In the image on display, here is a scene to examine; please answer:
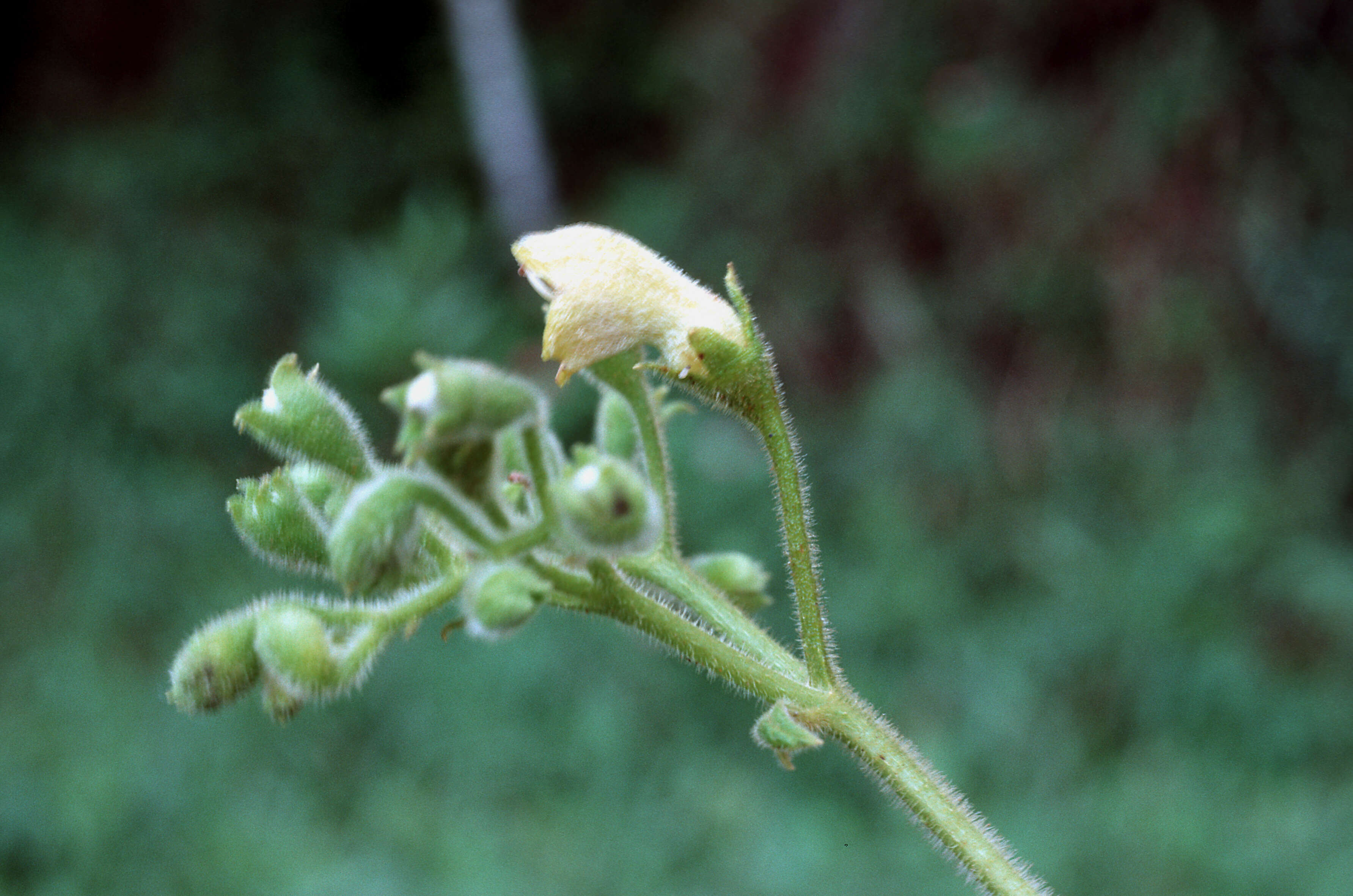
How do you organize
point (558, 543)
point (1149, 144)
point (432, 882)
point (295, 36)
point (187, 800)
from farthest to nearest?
point (295, 36) < point (1149, 144) < point (187, 800) < point (432, 882) < point (558, 543)

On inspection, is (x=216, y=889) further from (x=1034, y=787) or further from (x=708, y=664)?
(x=708, y=664)

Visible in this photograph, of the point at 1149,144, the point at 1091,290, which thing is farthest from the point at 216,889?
the point at 1149,144

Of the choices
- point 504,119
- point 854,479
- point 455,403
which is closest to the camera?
point 455,403

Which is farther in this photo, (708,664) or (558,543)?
(708,664)

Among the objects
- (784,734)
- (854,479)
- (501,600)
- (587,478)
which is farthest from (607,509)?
(854,479)

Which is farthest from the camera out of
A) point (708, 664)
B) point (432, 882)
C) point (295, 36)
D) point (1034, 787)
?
point (295, 36)

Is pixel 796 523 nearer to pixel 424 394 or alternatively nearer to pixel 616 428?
pixel 616 428

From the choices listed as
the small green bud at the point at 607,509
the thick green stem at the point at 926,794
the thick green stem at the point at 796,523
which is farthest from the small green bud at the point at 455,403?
the thick green stem at the point at 926,794
